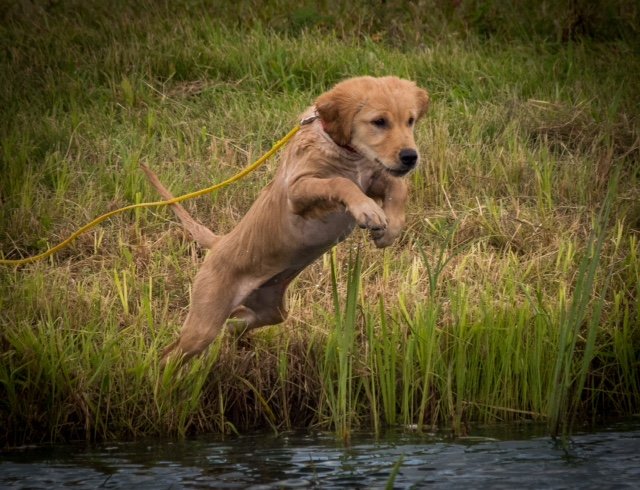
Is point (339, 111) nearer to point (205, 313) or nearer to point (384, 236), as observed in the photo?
point (384, 236)

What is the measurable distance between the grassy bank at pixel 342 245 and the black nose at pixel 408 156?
49cm

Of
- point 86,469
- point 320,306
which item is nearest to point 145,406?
point 86,469

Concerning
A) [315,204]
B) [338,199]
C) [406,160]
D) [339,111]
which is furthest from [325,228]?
[406,160]

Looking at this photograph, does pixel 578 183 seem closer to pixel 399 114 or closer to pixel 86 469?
pixel 399 114

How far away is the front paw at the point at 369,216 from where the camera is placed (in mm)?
5090

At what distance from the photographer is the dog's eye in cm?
550

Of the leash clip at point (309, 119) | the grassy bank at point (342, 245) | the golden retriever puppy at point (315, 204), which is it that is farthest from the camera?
the grassy bank at point (342, 245)

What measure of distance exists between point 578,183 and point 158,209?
10.8 ft

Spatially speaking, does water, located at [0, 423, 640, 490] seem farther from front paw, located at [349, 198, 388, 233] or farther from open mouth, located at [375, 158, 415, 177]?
open mouth, located at [375, 158, 415, 177]

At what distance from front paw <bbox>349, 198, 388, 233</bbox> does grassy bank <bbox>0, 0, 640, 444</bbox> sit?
0.41 feet

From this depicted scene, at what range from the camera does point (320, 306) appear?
715 centimetres

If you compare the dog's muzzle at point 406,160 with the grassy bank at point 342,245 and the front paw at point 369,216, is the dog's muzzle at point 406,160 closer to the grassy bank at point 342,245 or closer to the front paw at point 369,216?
the front paw at point 369,216

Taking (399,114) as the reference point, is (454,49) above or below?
above

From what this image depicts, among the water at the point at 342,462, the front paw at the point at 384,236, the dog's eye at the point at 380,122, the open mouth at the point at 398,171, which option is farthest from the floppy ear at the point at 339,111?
the water at the point at 342,462
